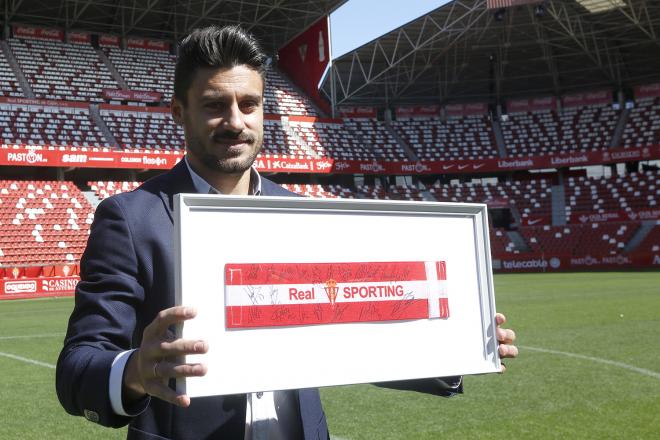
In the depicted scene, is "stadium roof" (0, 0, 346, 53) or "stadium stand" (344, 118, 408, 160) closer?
"stadium roof" (0, 0, 346, 53)

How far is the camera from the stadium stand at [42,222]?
2911cm

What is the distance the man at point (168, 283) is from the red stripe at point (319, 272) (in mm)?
229

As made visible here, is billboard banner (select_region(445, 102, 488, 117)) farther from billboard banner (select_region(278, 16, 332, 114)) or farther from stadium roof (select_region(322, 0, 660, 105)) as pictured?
billboard banner (select_region(278, 16, 332, 114))

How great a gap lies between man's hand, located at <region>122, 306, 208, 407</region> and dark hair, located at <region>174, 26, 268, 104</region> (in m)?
0.73

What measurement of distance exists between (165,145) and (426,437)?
36276 millimetres

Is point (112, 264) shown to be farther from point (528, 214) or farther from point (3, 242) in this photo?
point (528, 214)

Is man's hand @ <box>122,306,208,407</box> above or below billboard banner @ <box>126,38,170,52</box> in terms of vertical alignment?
below

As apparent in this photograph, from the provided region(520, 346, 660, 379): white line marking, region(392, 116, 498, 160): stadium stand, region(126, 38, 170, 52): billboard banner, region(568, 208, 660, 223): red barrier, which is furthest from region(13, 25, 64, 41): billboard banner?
region(520, 346, 660, 379): white line marking

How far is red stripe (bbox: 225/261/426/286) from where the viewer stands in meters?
1.82

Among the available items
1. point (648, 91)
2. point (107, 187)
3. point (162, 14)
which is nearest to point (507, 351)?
point (107, 187)

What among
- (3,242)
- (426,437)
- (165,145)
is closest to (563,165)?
(165,145)

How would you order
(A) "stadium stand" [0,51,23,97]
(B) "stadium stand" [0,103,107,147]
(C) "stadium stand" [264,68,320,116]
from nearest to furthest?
(B) "stadium stand" [0,103,107,147]
(A) "stadium stand" [0,51,23,97]
(C) "stadium stand" [264,68,320,116]

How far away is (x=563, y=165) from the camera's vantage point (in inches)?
1763

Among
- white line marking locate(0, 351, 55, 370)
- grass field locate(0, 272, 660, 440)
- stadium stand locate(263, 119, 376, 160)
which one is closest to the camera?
grass field locate(0, 272, 660, 440)
